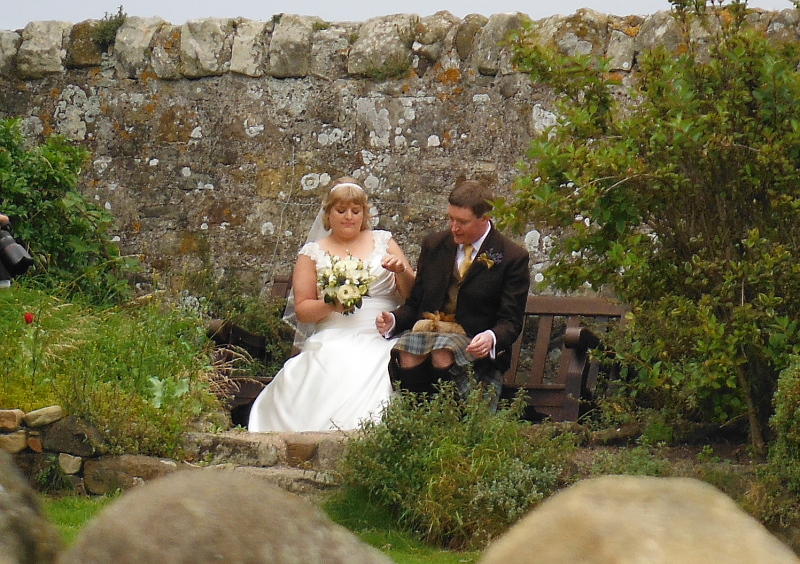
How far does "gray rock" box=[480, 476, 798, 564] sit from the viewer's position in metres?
1.36

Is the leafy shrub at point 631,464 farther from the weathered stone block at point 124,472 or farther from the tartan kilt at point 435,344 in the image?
the weathered stone block at point 124,472

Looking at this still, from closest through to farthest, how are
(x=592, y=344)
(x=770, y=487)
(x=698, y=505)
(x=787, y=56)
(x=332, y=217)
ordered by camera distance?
1. (x=698, y=505)
2. (x=770, y=487)
3. (x=787, y=56)
4. (x=592, y=344)
5. (x=332, y=217)

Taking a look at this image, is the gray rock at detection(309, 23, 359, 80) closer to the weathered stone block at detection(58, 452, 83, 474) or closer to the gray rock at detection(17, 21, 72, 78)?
the gray rock at detection(17, 21, 72, 78)

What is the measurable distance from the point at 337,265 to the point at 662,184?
224 centimetres

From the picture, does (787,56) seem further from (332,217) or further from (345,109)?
(345,109)

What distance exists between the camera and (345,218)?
22.3ft

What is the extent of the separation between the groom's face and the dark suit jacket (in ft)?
0.23

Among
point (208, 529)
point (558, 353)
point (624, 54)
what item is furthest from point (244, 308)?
point (208, 529)

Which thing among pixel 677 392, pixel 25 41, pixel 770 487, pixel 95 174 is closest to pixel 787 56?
pixel 677 392

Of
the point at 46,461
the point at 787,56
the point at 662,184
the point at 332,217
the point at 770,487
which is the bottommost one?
the point at 46,461

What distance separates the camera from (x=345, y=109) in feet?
25.2

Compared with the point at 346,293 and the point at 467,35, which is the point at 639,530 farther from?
the point at 467,35

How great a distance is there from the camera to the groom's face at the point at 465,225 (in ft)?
20.1

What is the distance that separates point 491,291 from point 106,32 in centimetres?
375
